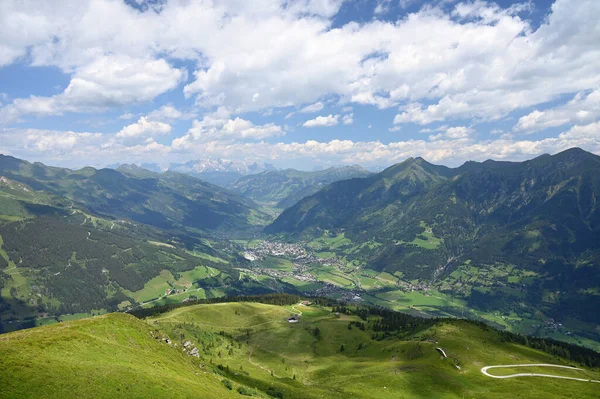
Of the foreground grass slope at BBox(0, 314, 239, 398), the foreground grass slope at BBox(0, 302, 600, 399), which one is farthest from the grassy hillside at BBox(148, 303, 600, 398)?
the foreground grass slope at BBox(0, 314, 239, 398)

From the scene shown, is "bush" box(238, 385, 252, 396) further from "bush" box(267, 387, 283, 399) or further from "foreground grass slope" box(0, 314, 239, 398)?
"bush" box(267, 387, 283, 399)

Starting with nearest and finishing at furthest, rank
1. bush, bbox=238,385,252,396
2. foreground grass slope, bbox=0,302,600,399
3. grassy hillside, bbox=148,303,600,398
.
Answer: foreground grass slope, bbox=0,302,600,399 → bush, bbox=238,385,252,396 → grassy hillside, bbox=148,303,600,398

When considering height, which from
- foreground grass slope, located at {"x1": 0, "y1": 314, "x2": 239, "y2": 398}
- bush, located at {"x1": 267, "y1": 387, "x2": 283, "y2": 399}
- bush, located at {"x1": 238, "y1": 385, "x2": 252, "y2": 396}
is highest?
foreground grass slope, located at {"x1": 0, "y1": 314, "x2": 239, "y2": 398}

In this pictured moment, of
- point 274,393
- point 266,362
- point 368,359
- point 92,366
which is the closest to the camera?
point 92,366

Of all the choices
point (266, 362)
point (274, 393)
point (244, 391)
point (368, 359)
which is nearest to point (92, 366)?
point (244, 391)

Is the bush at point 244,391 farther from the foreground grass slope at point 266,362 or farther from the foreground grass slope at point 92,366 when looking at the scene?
the foreground grass slope at point 92,366

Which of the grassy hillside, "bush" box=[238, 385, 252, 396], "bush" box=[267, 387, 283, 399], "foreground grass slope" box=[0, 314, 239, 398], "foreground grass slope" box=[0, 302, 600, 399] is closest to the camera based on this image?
"foreground grass slope" box=[0, 314, 239, 398]

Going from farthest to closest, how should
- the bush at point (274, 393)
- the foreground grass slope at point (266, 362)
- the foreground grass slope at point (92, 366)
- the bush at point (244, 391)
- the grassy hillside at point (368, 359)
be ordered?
the grassy hillside at point (368, 359) → the bush at point (274, 393) → the bush at point (244, 391) → the foreground grass slope at point (266, 362) → the foreground grass slope at point (92, 366)

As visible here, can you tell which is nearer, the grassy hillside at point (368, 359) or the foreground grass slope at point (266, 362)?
the foreground grass slope at point (266, 362)

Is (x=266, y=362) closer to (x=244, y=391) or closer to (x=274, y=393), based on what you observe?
(x=274, y=393)

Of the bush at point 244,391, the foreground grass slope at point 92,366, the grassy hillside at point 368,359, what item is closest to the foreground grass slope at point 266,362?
the foreground grass slope at point 92,366
